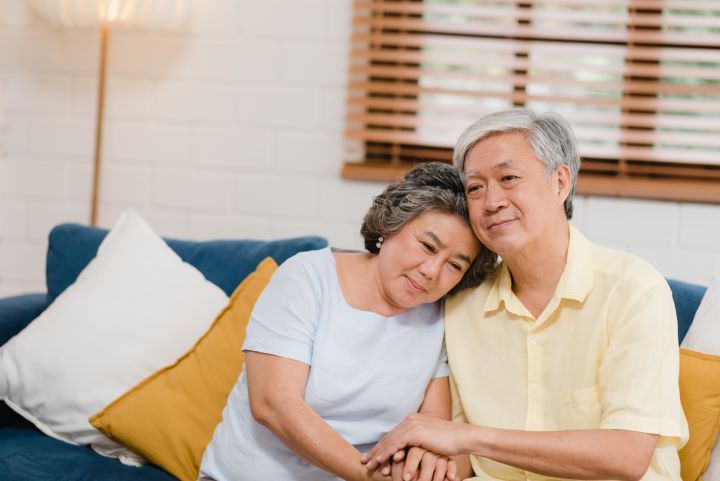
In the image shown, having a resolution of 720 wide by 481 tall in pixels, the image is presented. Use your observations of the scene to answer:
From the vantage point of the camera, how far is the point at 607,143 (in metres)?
2.84

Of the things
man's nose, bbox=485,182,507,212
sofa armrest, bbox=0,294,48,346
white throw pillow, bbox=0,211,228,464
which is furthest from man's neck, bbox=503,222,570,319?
sofa armrest, bbox=0,294,48,346

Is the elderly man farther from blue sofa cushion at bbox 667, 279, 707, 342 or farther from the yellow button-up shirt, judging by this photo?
blue sofa cushion at bbox 667, 279, 707, 342

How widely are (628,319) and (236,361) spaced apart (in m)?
0.93

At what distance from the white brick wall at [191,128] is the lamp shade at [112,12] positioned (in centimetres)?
16

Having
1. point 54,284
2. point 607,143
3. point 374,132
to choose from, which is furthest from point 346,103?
point 54,284

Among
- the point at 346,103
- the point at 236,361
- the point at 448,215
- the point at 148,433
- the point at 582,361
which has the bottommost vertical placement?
the point at 148,433

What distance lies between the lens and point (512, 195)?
5.47 ft

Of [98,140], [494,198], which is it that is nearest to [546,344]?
[494,198]

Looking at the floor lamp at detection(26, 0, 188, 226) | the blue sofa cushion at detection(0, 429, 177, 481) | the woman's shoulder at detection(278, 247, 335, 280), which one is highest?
the floor lamp at detection(26, 0, 188, 226)

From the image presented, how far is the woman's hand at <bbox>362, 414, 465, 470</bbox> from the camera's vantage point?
1.60m

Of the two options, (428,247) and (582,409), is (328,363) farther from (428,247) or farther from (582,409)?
(582,409)

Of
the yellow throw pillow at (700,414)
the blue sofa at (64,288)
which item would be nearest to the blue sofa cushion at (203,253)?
the blue sofa at (64,288)

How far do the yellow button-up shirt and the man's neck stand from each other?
21 millimetres

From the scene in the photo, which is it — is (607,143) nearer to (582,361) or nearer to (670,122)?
(670,122)
